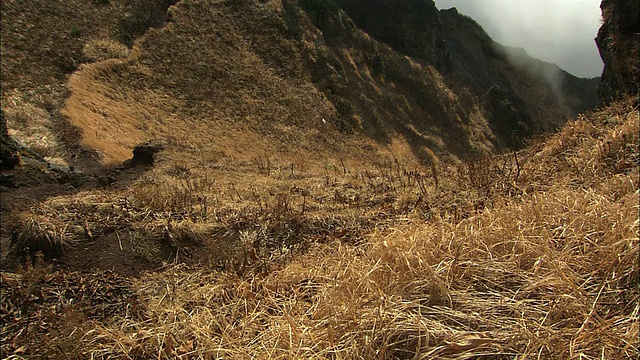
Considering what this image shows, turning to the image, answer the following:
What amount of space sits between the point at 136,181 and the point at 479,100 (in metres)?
39.3

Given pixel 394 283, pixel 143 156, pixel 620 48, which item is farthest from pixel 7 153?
pixel 620 48

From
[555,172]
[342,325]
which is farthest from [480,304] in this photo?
[555,172]

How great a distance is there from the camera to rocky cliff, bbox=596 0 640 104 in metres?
7.44

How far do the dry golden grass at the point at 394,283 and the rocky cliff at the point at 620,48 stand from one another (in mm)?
3179

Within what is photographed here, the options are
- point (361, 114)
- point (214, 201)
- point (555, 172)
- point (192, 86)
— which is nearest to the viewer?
point (555, 172)

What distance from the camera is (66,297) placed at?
3.49 m

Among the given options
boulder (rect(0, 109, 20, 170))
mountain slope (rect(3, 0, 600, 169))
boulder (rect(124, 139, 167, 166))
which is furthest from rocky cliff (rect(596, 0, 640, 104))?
boulder (rect(124, 139, 167, 166))

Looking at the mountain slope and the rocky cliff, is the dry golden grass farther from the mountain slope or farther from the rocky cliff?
the mountain slope

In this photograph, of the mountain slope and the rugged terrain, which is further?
the mountain slope

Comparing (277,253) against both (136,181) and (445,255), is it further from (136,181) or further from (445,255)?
(136,181)

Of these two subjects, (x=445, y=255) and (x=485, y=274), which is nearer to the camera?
(x=485, y=274)

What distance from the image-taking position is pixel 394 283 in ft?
9.93

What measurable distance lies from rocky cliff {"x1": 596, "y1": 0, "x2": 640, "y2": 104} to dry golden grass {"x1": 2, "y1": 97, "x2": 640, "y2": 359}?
3.18 metres

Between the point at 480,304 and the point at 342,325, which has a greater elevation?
the point at 480,304
